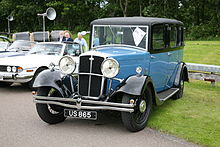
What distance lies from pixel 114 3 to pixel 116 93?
38.2m

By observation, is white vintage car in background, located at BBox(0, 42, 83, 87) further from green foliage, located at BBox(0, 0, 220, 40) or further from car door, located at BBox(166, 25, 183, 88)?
green foliage, located at BBox(0, 0, 220, 40)

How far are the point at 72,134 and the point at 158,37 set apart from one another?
9.90ft

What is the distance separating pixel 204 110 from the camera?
6.84 m

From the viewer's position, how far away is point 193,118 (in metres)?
6.20

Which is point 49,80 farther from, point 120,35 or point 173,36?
point 173,36

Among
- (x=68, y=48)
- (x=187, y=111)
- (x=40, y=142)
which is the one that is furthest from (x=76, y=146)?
(x=68, y=48)

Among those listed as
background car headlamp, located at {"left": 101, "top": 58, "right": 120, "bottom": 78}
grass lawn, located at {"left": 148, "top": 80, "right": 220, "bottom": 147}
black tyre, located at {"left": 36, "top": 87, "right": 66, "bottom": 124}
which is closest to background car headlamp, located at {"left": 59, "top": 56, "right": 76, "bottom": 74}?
black tyre, located at {"left": 36, "top": 87, "right": 66, "bottom": 124}

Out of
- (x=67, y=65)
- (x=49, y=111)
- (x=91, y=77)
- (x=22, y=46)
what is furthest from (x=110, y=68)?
(x=22, y=46)

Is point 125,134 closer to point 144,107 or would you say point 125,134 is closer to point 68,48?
point 144,107

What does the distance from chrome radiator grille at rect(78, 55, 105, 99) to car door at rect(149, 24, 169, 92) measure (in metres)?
1.52

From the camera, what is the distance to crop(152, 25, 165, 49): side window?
6.53m

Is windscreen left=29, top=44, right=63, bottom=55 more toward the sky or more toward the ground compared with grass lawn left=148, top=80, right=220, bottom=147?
more toward the sky

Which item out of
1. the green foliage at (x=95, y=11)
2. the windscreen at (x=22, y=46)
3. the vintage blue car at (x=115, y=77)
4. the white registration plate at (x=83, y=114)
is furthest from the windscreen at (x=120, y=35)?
the green foliage at (x=95, y=11)

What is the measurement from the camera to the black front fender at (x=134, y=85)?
5.10 metres
